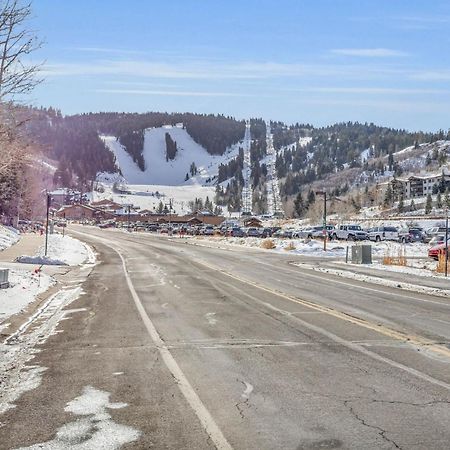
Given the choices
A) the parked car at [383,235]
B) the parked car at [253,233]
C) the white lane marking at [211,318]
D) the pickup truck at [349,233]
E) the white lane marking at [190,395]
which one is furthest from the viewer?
the parked car at [253,233]

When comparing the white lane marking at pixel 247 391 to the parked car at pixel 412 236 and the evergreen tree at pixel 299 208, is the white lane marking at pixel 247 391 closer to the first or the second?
the parked car at pixel 412 236

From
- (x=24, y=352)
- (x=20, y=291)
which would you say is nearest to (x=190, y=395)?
(x=24, y=352)

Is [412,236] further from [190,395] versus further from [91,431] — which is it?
[91,431]

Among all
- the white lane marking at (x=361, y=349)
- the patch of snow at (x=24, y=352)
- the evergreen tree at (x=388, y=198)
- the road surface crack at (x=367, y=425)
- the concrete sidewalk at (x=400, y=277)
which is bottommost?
the concrete sidewalk at (x=400, y=277)

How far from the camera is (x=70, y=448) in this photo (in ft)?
16.5

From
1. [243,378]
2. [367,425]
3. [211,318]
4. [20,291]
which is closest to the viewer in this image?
[367,425]

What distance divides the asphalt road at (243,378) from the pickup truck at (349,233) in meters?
50.3

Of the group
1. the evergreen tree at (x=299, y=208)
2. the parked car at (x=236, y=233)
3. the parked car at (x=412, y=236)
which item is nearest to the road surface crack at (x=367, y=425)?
the parked car at (x=412, y=236)

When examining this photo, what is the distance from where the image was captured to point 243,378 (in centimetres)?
737

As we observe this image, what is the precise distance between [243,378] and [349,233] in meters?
59.2

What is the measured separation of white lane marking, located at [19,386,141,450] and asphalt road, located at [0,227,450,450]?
0.02m

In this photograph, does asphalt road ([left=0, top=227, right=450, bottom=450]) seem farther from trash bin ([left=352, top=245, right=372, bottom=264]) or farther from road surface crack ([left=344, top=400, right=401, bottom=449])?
trash bin ([left=352, top=245, right=372, bottom=264])

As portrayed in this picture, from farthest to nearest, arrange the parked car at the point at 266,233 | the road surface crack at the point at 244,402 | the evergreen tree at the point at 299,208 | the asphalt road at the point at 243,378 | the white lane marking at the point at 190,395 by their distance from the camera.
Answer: the evergreen tree at the point at 299,208, the parked car at the point at 266,233, the road surface crack at the point at 244,402, the asphalt road at the point at 243,378, the white lane marking at the point at 190,395

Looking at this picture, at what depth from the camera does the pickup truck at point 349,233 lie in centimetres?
6444
